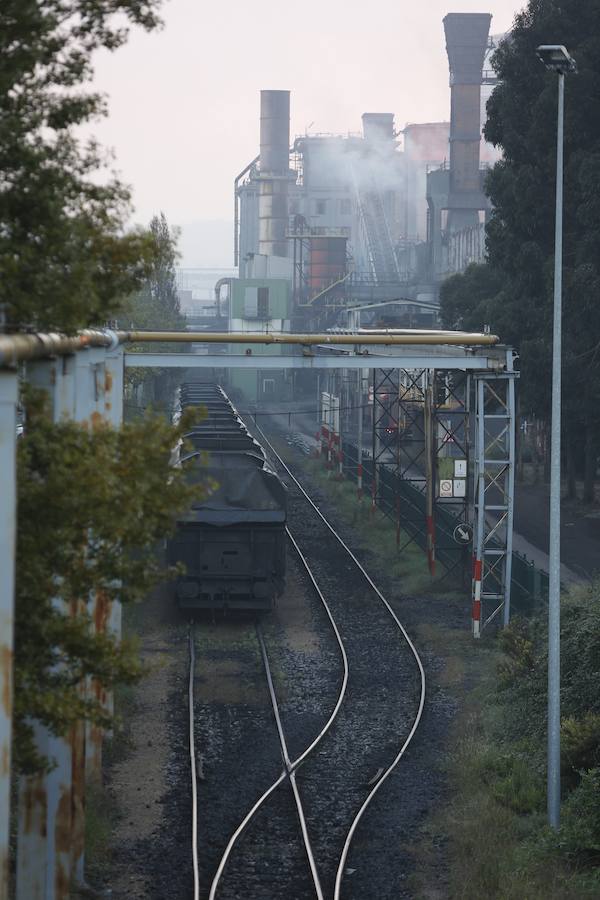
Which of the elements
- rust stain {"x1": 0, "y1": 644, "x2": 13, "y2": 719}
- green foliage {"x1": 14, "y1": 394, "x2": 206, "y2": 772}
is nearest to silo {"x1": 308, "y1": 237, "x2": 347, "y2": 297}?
green foliage {"x1": 14, "y1": 394, "x2": 206, "y2": 772}

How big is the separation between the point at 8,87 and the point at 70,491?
2.54 m

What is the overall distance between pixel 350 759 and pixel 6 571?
8732 millimetres

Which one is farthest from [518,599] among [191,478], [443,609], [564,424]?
[564,424]

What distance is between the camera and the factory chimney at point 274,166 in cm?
7825

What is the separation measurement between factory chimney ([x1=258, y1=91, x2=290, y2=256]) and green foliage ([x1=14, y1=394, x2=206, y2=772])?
241 ft

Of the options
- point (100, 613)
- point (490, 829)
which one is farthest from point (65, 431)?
point (490, 829)

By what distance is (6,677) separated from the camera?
19.7 ft

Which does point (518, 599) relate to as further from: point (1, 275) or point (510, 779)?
point (1, 275)

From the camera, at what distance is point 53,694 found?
676cm

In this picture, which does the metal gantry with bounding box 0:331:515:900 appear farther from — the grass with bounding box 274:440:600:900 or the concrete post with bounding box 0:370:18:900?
the grass with bounding box 274:440:600:900

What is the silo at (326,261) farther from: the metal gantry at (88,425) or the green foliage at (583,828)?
the green foliage at (583,828)

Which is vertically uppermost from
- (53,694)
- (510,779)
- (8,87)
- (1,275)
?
(8,87)

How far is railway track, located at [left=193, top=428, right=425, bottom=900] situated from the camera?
10945 millimetres

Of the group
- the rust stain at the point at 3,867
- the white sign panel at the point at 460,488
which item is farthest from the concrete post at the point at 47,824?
the white sign panel at the point at 460,488
